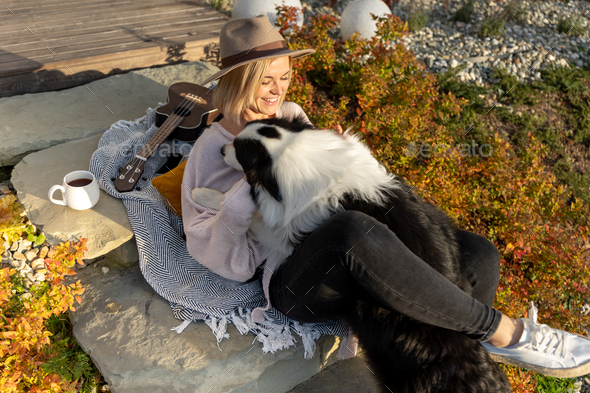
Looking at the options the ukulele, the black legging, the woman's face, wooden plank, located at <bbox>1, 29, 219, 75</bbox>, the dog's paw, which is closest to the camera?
the black legging

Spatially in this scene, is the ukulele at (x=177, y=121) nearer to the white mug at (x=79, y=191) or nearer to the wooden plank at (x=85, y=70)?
the white mug at (x=79, y=191)

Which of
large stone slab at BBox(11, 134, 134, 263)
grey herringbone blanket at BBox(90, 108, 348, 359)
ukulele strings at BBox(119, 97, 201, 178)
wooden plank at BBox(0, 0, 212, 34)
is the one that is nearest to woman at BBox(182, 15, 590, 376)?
grey herringbone blanket at BBox(90, 108, 348, 359)

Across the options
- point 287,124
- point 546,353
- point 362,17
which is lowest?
point 546,353

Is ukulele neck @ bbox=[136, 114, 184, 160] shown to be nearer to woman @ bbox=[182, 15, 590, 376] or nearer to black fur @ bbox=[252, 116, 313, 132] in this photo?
woman @ bbox=[182, 15, 590, 376]

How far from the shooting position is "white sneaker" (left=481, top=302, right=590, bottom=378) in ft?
6.28

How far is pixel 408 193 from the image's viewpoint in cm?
205

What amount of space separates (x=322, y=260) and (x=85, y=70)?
3.36 m

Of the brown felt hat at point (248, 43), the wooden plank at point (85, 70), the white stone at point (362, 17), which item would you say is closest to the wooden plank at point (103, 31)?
the wooden plank at point (85, 70)

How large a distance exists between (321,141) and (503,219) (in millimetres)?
1981

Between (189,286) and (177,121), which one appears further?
(177,121)

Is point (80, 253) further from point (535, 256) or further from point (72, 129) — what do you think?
point (535, 256)

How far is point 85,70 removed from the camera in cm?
392

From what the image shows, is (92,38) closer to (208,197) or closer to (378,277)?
(208,197)

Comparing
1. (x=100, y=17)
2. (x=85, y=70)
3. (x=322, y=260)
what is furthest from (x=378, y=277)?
(x=100, y=17)
